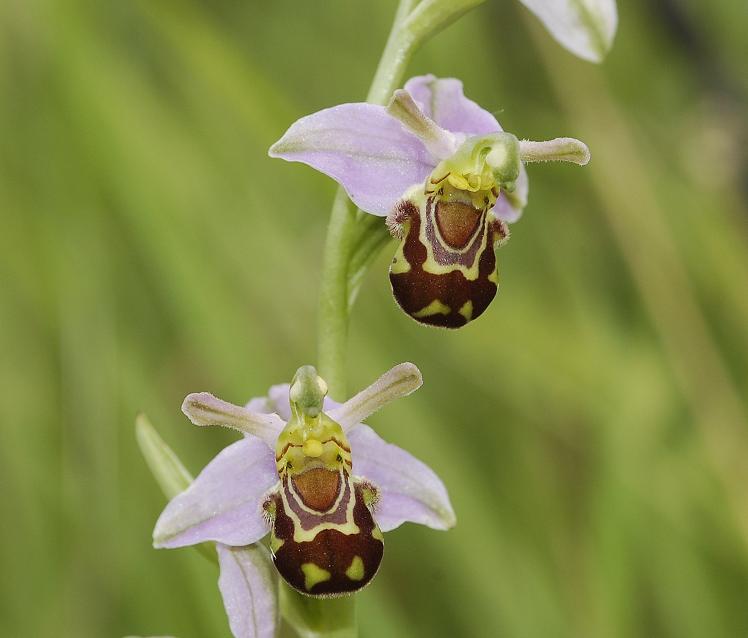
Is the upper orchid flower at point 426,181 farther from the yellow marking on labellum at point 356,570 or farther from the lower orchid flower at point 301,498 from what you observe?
the yellow marking on labellum at point 356,570

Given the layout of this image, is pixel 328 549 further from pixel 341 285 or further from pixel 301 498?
pixel 341 285

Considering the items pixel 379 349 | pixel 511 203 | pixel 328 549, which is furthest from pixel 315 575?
pixel 379 349

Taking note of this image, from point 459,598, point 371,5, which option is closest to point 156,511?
point 459,598

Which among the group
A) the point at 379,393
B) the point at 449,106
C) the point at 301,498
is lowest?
the point at 301,498

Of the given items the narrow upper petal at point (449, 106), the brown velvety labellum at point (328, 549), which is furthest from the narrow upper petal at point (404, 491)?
the narrow upper petal at point (449, 106)

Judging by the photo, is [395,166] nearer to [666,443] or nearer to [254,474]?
[254,474]

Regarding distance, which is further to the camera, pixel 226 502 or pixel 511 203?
pixel 511 203

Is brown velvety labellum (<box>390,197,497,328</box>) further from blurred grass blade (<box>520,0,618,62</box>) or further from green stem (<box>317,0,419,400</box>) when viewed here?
blurred grass blade (<box>520,0,618,62</box>)
